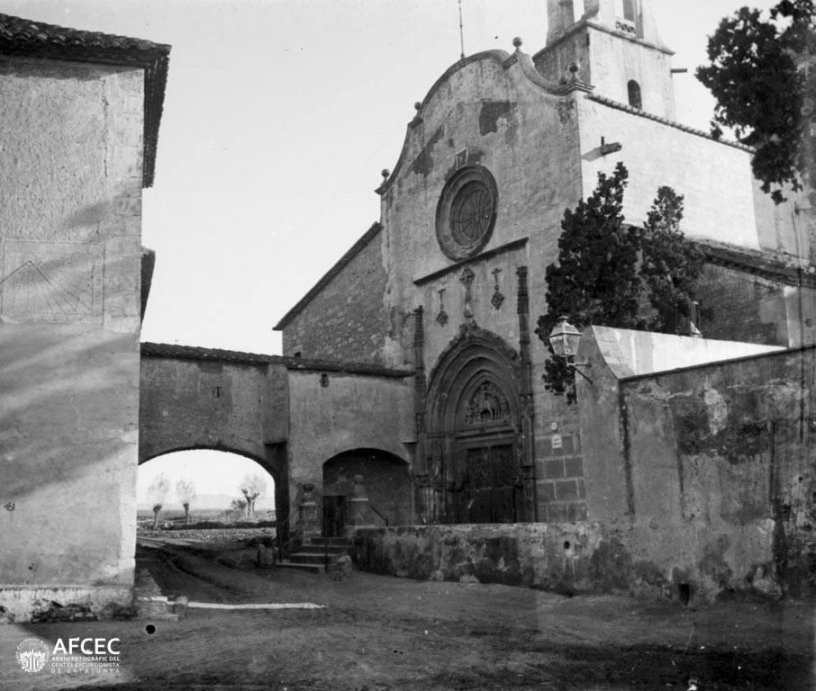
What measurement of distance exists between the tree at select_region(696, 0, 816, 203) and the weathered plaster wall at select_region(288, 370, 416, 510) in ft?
41.1

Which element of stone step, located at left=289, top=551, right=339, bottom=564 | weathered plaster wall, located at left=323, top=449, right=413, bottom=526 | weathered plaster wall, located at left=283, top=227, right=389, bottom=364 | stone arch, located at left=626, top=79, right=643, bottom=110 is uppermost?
stone arch, located at left=626, top=79, right=643, bottom=110

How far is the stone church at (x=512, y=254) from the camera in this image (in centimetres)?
1775

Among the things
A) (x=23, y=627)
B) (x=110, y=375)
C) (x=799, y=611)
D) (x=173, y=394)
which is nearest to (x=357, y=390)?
(x=173, y=394)

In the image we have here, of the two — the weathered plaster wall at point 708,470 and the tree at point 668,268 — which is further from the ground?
the tree at point 668,268

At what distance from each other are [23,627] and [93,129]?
582cm

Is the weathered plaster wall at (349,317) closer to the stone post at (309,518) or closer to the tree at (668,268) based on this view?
the stone post at (309,518)

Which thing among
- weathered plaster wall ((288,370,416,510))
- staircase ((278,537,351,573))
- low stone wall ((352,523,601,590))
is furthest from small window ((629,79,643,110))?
low stone wall ((352,523,601,590))

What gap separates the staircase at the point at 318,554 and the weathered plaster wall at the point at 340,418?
3.47 feet

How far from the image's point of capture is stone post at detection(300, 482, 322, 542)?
1847cm

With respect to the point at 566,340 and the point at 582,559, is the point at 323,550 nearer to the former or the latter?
the point at 582,559

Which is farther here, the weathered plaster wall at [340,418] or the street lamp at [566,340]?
the weathered plaster wall at [340,418]

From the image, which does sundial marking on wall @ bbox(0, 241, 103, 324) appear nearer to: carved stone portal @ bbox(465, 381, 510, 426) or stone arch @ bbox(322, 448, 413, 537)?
stone arch @ bbox(322, 448, 413, 537)

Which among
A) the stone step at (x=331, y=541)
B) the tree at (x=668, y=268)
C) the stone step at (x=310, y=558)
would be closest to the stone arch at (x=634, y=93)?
the tree at (x=668, y=268)

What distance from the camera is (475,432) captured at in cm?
2028
